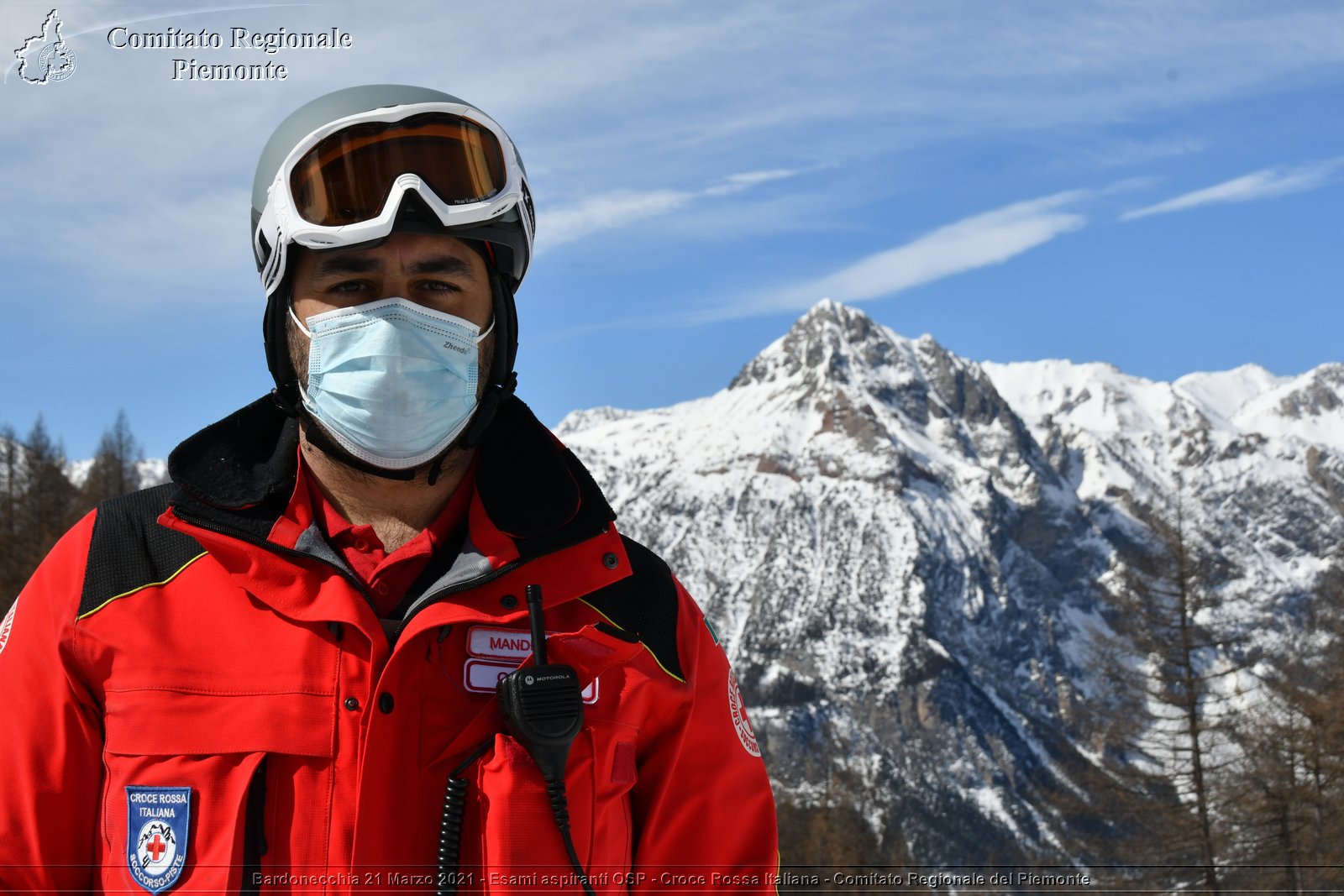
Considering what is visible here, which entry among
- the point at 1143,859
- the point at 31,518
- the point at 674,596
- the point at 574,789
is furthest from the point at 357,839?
the point at 31,518

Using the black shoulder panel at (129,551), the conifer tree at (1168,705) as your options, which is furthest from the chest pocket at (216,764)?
the conifer tree at (1168,705)

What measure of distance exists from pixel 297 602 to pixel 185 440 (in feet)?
2.69

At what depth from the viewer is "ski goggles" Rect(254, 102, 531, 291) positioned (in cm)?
385

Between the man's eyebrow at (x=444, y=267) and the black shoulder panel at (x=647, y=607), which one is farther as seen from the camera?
the man's eyebrow at (x=444, y=267)

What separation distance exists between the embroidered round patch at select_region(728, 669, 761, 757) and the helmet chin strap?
44.7 inches

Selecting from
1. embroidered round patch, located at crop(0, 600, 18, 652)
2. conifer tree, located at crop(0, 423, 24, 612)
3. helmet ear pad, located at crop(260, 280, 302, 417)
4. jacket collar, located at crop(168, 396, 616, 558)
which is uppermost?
conifer tree, located at crop(0, 423, 24, 612)

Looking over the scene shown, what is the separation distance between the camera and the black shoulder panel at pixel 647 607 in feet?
12.3

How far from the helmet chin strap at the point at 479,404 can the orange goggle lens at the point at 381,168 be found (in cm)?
29

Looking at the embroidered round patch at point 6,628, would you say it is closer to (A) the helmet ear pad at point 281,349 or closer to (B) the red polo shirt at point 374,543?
(B) the red polo shirt at point 374,543

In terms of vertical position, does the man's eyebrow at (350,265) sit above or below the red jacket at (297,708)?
above

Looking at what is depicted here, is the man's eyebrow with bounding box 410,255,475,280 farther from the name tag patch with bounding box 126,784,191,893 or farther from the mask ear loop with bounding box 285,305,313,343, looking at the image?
the name tag patch with bounding box 126,784,191,893

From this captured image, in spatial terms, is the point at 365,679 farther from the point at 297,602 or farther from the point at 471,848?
the point at 471,848

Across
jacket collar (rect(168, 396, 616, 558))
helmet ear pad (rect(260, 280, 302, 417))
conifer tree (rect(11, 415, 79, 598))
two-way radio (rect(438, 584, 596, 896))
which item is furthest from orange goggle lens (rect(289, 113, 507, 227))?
conifer tree (rect(11, 415, 79, 598))

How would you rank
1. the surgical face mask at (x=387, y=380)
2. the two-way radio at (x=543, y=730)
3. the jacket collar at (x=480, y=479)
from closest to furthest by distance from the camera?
the two-way radio at (x=543, y=730), the jacket collar at (x=480, y=479), the surgical face mask at (x=387, y=380)
